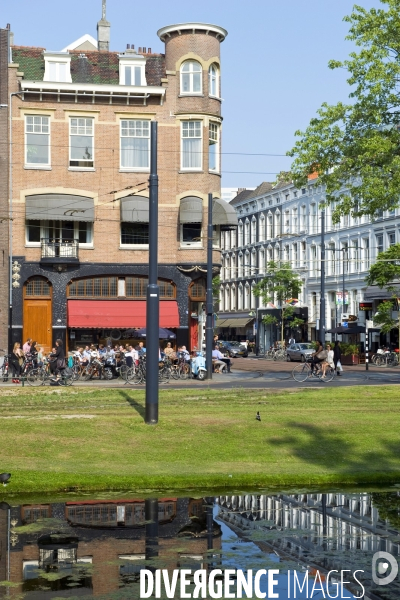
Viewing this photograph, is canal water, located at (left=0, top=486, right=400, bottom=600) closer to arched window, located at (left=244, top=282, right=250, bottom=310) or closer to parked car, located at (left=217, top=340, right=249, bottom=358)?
parked car, located at (left=217, top=340, right=249, bottom=358)

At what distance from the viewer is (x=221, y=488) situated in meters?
14.6

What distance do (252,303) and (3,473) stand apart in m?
94.2

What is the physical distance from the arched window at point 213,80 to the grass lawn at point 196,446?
28808 mm

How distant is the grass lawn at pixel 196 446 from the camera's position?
14.9 m

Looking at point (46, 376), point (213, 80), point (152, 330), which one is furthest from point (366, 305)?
point (152, 330)

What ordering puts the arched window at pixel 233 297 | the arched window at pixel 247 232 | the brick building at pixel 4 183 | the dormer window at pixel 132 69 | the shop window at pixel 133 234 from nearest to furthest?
the brick building at pixel 4 183 < the shop window at pixel 133 234 < the dormer window at pixel 132 69 < the arched window at pixel 247 232 < the arched window at pixel 233 297

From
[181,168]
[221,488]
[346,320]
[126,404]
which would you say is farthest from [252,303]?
[221,488]

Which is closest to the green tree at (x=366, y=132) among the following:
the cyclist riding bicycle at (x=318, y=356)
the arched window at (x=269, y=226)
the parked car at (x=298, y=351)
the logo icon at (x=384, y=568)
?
the cyclist riding bicycle at (x=318, y=356)

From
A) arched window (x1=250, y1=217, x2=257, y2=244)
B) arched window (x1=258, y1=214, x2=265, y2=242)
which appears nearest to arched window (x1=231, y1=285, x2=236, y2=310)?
arched window (x1=250, y1=217, x2=257, y2=244)

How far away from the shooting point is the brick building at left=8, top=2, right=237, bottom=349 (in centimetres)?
4756

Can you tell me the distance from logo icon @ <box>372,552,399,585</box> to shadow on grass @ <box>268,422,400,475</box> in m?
5.74

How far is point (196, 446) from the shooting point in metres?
17.5

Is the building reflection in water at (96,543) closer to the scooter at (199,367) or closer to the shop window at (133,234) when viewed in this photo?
the scooter at (199,367)

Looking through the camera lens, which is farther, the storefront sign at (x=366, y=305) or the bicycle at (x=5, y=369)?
the storefront sign at (x=366, y=305)
